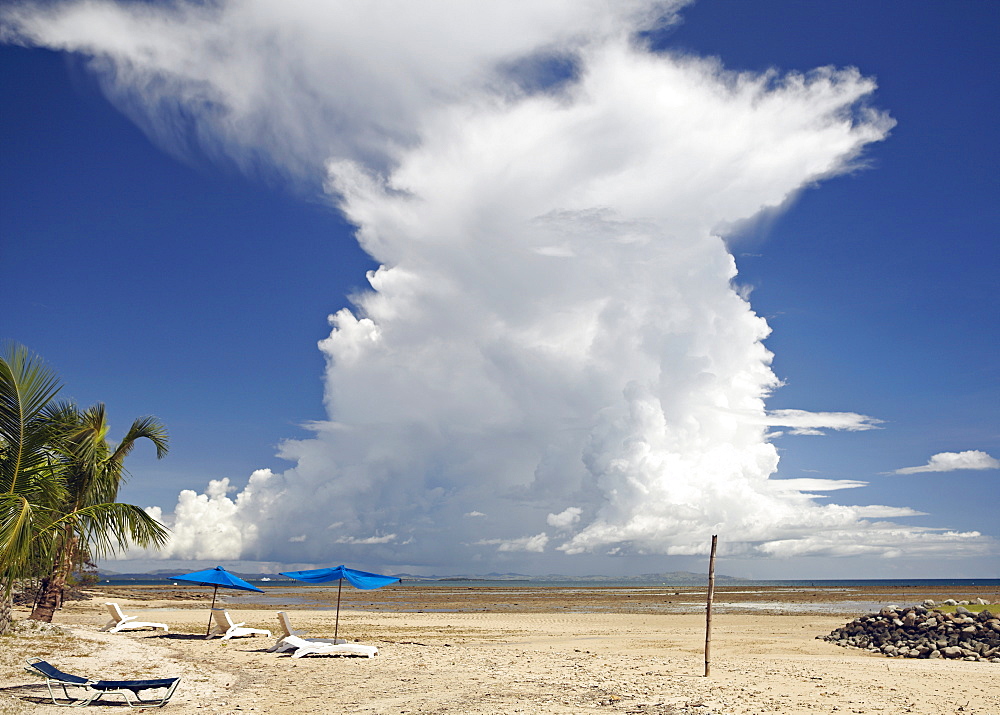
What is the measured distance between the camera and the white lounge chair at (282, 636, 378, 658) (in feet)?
66.0

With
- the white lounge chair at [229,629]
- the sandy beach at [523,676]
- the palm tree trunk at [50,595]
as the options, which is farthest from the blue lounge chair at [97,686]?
the palm tree trunk at [50,595]

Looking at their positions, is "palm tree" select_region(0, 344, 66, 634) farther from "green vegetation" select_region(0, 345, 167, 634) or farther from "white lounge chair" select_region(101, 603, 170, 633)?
"white lounge chair" select_region(101, 603, 170, 633)

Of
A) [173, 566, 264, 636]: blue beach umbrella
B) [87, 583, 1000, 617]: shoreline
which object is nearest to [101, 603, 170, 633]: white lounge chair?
[173, 566, 264, 636]: blue beach umbrella

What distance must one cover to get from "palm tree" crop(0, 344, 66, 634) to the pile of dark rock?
79.6 ft

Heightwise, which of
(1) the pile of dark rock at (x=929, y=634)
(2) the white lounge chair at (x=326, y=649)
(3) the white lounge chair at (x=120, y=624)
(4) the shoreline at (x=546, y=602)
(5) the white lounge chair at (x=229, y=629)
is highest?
(1) the pile of dark rock at (x=929, y=634)

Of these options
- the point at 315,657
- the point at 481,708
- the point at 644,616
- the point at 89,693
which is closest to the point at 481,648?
the point at 315,657

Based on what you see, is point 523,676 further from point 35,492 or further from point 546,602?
point 546,602

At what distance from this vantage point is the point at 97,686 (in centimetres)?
1232

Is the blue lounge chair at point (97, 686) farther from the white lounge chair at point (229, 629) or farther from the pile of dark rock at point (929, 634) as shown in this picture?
the pile of dark rock at point (929, 634)

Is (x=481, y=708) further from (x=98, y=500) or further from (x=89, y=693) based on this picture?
(x=98, y=500)

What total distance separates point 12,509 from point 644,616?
4333 cm

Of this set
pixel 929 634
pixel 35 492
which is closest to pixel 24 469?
pixel 35 492

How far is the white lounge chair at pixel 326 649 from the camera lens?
20125 mm

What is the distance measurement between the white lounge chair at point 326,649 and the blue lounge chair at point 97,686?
6.61 meters
